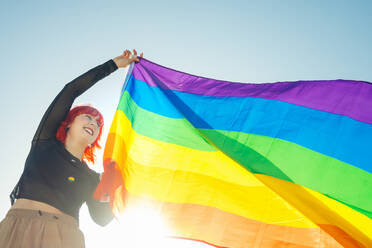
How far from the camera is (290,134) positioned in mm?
3182

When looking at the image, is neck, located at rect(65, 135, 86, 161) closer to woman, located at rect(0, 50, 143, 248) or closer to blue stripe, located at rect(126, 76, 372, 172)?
woman, located at rect(0, 50, 143, 248)

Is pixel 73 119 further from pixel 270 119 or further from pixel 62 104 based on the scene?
pixel 270 119

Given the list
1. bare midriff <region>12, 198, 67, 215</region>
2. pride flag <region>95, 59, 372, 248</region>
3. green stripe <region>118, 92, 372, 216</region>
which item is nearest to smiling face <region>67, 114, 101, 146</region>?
pride flag <region>95, 59, 372, 248</region>

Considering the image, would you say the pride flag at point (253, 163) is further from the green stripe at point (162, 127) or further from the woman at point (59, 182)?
the woman at point (59, 182)

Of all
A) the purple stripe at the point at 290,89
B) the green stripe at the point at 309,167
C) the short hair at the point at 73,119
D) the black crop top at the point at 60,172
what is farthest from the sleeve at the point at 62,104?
the green stripe at the point at 309,167

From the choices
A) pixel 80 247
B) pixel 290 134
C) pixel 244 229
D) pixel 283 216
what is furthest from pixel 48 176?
pixel 290 134

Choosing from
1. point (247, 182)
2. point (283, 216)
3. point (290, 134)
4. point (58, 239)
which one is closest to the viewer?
point (58, 239)

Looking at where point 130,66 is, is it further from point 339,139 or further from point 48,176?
point 339,139

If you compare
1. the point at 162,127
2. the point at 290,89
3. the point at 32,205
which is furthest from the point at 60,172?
the point at 290,89

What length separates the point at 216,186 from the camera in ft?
9.98

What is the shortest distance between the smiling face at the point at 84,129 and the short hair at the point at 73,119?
0.05 meters

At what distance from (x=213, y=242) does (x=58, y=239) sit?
1.34 m

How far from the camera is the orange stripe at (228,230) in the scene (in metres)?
2.62

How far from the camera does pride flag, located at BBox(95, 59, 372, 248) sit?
111 inches
